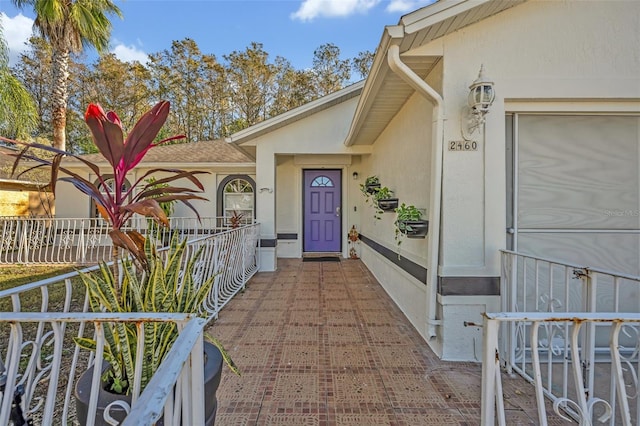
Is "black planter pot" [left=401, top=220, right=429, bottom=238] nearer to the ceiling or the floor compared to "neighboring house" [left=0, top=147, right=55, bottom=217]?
nearer to the floor

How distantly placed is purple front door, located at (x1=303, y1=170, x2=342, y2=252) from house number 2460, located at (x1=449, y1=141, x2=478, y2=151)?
506 centimetres

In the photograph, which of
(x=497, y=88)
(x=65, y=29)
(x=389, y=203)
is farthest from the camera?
(x=65, y=29)

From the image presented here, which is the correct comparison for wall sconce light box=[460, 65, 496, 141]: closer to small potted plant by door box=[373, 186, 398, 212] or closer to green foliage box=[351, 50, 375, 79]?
small potted plant by door box=[373, 186, 398, 212]

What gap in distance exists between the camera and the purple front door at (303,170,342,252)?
25.2ft

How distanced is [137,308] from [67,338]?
2531mm

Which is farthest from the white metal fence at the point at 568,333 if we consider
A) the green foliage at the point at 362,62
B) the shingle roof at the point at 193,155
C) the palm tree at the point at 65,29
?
the green foliage at the point at 362,62

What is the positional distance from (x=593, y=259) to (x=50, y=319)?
12.3 ft

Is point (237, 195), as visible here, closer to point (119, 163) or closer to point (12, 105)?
point (12, 105)

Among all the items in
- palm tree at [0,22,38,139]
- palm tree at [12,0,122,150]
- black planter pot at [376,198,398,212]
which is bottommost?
black planter pot at [376,198,398,212]

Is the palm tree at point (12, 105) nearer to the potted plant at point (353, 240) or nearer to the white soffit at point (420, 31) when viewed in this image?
the white soffit at point (420, 31)

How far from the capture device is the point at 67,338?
320cm

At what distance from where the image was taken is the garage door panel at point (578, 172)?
9.03 feet

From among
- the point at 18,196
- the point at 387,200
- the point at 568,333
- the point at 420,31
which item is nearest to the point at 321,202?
the point at 387,200

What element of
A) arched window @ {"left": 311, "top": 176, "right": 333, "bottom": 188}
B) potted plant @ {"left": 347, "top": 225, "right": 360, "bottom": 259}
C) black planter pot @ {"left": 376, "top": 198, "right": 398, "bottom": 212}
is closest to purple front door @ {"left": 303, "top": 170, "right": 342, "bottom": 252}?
arched window @ {"left": 311, "top": 176, "right": 333, "bottom": 188}
